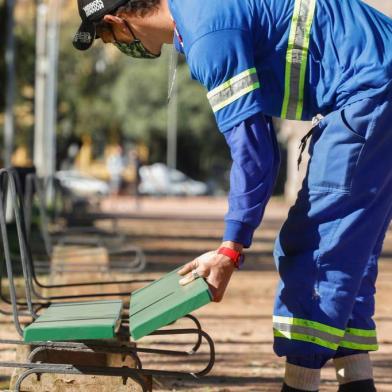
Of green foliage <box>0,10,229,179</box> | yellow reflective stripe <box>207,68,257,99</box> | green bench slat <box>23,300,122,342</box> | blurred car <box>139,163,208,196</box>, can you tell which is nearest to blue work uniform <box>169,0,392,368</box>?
yellow reflective stripe <box>207,68,257,99</box>

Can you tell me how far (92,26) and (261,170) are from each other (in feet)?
3.07

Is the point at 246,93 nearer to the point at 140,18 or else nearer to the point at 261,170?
the point at 261,170

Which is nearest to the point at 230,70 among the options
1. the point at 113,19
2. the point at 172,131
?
the point at 113,19

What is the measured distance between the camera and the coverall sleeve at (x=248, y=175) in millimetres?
4109

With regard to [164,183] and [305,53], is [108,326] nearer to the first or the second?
[305,53]

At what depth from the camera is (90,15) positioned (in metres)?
4.51

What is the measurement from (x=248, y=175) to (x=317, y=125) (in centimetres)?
40

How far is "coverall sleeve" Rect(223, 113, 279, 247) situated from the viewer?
4.11m

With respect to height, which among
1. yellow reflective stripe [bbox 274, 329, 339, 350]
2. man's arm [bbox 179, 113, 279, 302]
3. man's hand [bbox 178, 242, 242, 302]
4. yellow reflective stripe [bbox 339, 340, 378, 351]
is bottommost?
yellow reflective stripe [bbox 339, 340, 378, 351]

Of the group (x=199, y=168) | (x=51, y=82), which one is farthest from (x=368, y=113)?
(x=199, y=168)

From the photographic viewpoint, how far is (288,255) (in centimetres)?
437

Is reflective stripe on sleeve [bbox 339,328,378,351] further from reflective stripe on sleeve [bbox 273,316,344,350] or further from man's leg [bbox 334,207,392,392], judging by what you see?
reflective stripe on sleeve [bbox 273,316,344,350]

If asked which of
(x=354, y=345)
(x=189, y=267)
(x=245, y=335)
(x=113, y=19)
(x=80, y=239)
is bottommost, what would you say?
(x=80, y=239)

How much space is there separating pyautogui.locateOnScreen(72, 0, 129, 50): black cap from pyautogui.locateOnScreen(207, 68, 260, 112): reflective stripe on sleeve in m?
0.55
